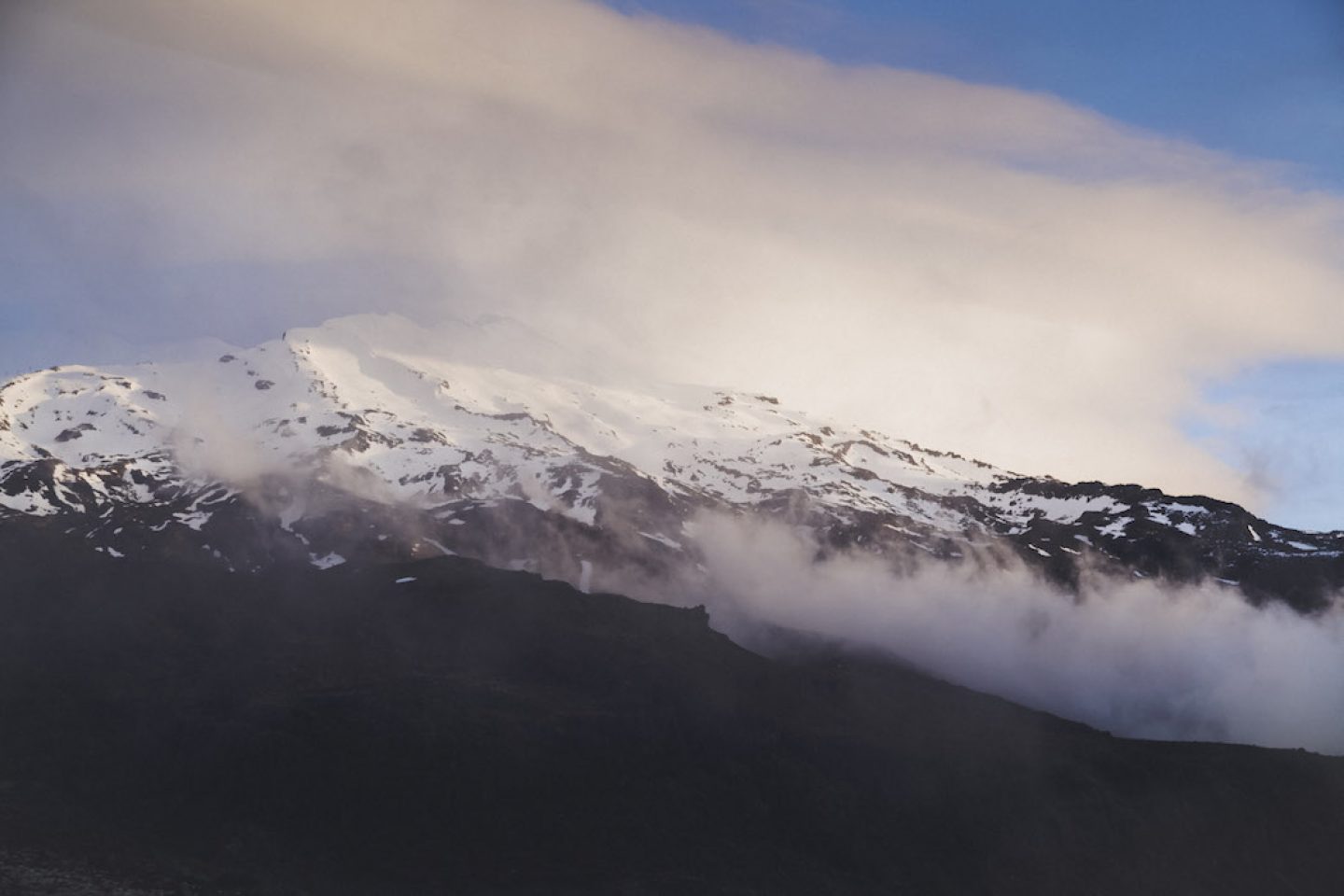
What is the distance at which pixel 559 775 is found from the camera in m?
122

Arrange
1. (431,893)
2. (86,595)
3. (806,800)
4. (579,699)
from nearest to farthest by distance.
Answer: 1. (431,893)
2. (806,800)
3. (579,699)
4. (86,595)

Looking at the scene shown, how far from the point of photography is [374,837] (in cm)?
11412

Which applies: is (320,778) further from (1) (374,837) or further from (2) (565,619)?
(2) (565,619)

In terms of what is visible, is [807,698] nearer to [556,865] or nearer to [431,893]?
[556,865]

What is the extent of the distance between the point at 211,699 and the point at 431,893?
35.6 m

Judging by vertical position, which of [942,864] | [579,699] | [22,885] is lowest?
[22,885]

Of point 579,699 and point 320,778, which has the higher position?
point 579,699

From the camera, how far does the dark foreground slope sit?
111 metres

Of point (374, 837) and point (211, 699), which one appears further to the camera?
point (211, 699)

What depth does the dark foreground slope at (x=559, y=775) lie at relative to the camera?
4368 inches

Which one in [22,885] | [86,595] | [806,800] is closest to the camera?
[22,885]

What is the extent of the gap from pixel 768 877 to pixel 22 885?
2068 inches

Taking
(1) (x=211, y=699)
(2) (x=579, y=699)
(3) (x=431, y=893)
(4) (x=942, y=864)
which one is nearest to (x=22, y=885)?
(3) (x=431, y=893)

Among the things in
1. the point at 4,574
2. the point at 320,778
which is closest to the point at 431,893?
the point at 320,778
